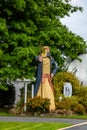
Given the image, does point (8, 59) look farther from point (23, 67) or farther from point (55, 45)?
point (55, 45)

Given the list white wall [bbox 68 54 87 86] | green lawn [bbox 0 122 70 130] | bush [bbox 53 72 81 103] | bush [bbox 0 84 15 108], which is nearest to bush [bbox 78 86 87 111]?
bush [bbox 53 72 81 103]

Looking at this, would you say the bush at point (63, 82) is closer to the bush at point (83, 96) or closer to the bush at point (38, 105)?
the bush at point (83, 96)

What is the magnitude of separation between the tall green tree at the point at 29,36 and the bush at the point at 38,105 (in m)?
3.46

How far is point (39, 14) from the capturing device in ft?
130

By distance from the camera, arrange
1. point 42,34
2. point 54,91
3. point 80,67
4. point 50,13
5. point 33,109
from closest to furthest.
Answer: point 33,109 < point 54,91 < point 42,34 < point 50,13 < point 80,67

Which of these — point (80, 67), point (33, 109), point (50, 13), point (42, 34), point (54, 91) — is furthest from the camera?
point (80, 67)

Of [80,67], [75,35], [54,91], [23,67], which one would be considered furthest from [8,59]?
[80,67]

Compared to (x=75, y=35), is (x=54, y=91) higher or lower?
lower

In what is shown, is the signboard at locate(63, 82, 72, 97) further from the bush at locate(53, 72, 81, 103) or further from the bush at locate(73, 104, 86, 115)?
the bush at locate(73, 104, 86, 115)

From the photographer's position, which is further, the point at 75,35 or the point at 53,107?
the point at 75,35

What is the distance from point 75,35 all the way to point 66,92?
277 inches

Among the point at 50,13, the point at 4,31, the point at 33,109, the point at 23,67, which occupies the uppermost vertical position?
the point at 50,13

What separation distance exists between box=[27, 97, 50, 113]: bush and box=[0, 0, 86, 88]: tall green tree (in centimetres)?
346

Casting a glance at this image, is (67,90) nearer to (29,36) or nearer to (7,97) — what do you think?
(29,36)
